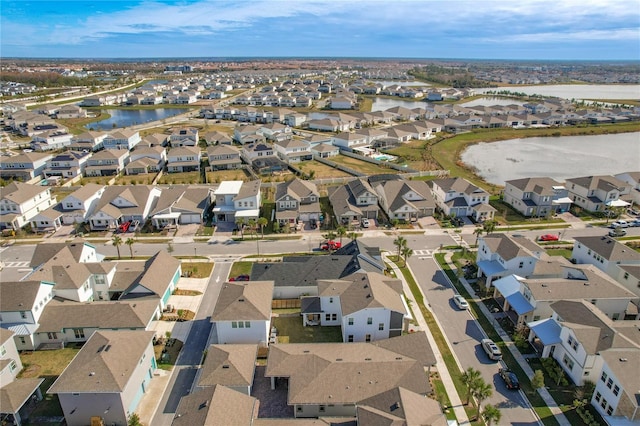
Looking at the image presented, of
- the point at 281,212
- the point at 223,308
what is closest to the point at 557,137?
the point at 281,212

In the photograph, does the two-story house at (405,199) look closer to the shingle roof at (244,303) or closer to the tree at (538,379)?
the shingle roof at (244,303)

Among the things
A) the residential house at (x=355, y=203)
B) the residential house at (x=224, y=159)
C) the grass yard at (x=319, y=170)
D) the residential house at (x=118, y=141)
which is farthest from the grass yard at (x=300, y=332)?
the residential house at (x=118, y=141)

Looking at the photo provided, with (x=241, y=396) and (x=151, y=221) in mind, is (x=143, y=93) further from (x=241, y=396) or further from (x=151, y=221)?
(x=241, y=396)

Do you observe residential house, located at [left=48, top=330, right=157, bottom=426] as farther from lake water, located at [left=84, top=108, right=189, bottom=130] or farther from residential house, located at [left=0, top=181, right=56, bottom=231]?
lake water, located at [left=84, top=108, right=189, bottom=130]

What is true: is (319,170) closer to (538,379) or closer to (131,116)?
(538,379)

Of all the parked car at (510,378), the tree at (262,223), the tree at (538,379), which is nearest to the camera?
the tree at (538,379)

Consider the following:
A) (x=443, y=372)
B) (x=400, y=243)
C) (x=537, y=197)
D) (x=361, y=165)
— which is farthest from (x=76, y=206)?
(x=537, y=197)

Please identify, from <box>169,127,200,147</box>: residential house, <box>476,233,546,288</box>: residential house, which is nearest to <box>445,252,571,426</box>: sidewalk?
<box>476,233,546,288</box>: residential house
